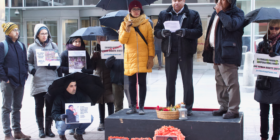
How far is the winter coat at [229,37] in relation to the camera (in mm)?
4039

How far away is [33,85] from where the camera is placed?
5.21 m

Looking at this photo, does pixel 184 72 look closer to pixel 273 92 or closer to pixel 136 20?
pixel 136 20

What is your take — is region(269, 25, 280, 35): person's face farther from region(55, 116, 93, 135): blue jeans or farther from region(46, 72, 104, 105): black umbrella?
region(55, 116, 93, 135): blue jeans

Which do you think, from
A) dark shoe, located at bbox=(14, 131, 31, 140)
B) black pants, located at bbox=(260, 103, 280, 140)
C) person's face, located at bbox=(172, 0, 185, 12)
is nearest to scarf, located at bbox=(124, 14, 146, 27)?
person's face, located at bbox=(172, 0, 185, 12)

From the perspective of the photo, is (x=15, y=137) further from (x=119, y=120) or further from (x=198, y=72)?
(x=198, y=72)

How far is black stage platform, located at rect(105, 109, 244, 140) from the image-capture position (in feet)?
12.9

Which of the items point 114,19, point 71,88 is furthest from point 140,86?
point 114,19

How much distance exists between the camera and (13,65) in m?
4.93

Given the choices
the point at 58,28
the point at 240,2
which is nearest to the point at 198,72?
the point at 240,2

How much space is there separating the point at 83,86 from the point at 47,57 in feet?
2.82

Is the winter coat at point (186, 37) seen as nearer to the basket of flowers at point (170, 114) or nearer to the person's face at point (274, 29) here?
the basket of flowers at point (170, 114)

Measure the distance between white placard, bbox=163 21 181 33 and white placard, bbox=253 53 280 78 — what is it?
134 cm

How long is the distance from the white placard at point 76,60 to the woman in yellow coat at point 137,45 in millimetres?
1023

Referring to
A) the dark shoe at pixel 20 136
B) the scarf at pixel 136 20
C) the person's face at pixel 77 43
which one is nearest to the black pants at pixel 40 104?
the dark shoe at pixel 20 136
